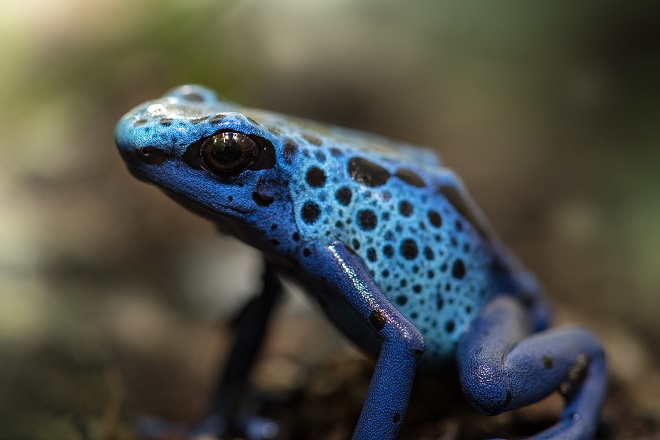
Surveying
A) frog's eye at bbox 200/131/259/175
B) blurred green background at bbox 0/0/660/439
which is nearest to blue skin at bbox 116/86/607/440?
frog's eye at bbox 200/131/259/175

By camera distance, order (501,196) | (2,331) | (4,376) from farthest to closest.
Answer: (501,196) < (2,331) < (4,376)

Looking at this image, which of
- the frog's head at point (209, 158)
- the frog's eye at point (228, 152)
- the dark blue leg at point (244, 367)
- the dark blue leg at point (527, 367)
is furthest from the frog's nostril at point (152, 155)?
the dark blue leg at point (527, 367)

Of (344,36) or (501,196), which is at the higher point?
(344,36)

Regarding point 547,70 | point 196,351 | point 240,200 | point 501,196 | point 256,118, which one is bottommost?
point 196,351

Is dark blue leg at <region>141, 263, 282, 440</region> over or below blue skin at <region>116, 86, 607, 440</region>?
below

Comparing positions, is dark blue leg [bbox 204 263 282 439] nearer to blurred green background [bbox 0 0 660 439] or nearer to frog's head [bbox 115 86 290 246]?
blurred green background [bbox 0 0 660 439]

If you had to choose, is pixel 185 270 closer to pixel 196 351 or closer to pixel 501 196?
pixel 196 351

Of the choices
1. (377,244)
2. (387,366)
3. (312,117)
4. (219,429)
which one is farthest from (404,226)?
(312,117)

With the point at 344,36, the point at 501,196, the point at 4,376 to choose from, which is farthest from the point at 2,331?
the point at 501,196
